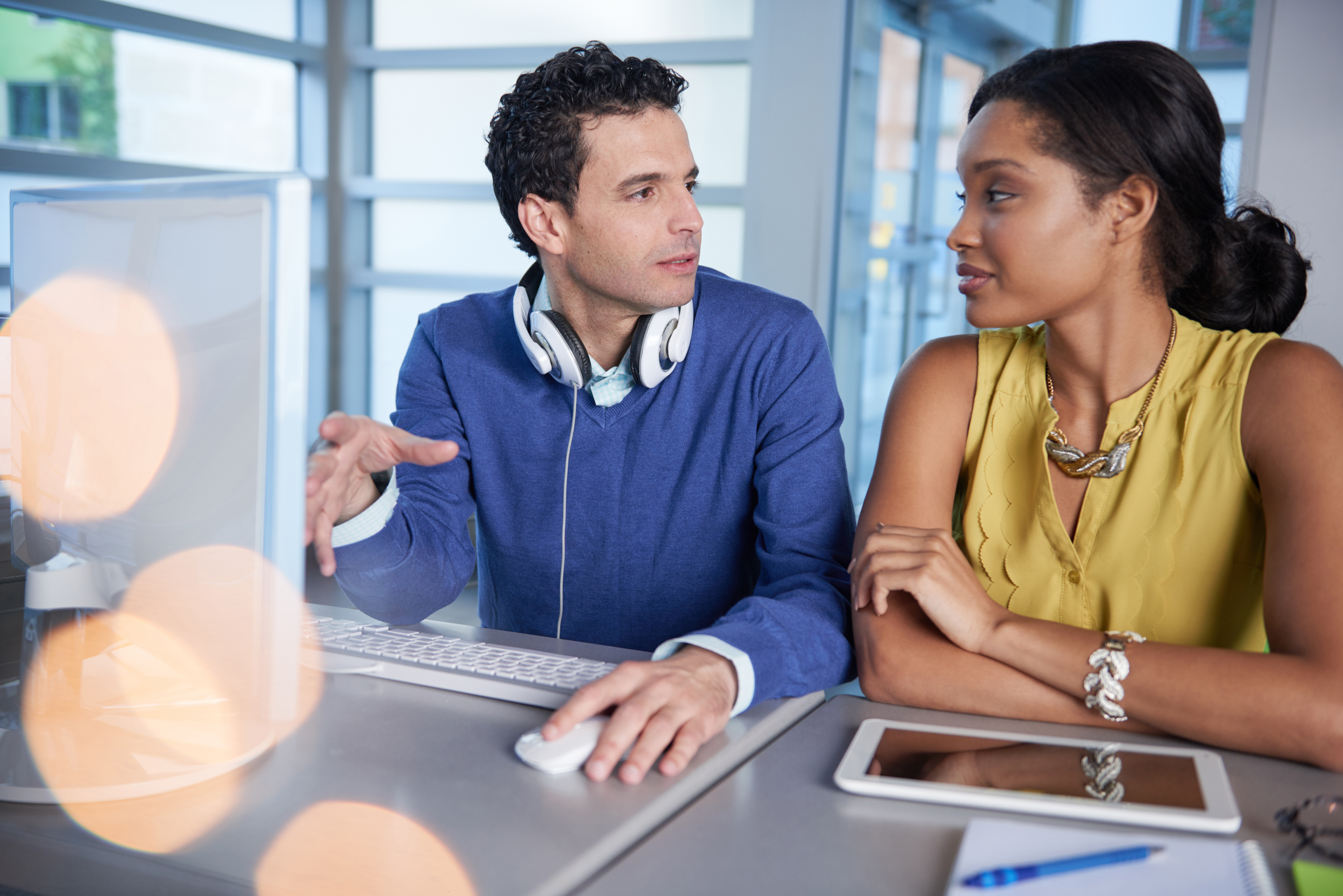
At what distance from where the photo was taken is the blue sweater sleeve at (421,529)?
1369mm

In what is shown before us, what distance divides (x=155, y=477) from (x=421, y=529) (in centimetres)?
70

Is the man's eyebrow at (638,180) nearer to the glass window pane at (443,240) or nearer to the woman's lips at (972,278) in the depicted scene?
the woman's lips at (972,278)

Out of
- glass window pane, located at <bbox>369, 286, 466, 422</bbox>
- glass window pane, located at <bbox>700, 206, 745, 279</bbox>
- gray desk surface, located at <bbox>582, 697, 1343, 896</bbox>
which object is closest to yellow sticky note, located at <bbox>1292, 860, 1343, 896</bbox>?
gray desk surface, located at <bbox>582, 697, 1343, 896</bbox>

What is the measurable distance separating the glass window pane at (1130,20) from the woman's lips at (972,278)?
8.47 feet

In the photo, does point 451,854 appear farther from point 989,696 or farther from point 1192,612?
point 1192,612

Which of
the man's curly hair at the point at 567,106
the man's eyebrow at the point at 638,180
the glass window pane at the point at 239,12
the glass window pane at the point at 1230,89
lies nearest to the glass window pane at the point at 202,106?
the glass window pane at the point at 239,12

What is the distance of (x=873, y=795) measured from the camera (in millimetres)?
845

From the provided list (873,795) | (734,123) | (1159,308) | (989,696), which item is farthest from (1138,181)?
(734,123)

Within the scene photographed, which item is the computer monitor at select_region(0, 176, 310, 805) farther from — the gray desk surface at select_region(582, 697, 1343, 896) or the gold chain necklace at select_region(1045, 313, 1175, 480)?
the gold chain necklace at select_region(1045, 313, 1175, 480)

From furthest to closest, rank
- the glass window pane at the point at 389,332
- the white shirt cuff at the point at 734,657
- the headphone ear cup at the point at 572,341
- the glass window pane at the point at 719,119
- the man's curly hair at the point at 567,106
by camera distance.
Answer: the glass window pane at the point at 389,332
the glass window pane at the point at 719,119
the man's curly hair at the point at 567,106
the headphone ear cup at the point at 572,341
the white shirt cuff at the point at 734,657

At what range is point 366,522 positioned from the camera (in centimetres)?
132

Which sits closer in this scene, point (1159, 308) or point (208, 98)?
point (1159, 308)

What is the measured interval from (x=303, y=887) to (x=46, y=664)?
42cm

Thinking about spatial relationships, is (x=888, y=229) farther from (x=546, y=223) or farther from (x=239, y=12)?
(x=239, y=12)
